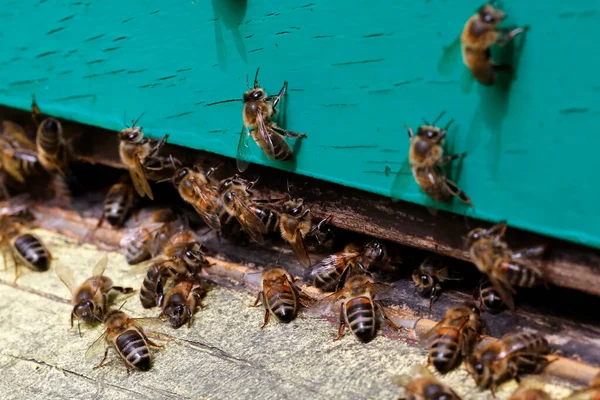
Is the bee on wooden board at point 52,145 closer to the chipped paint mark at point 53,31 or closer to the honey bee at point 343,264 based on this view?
the chipped paint mark at point 53,31

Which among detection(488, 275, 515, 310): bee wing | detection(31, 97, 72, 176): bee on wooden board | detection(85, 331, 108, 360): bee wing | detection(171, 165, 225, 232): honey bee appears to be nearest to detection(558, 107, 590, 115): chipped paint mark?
detection(488, 275, 515, 310): bee wing

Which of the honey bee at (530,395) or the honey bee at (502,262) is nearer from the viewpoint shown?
the honey bee at (530,395)

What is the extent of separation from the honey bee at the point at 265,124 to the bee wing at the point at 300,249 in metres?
0.35

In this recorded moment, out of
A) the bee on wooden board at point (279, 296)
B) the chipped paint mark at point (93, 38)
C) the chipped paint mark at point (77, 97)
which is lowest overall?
the bee on wooden board at point (279, 296)

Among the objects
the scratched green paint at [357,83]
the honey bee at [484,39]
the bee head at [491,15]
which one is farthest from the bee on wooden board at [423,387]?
the bee head at [491,15]

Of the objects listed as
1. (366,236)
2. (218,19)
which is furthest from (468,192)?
(218,19)

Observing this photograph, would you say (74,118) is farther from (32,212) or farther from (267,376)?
(267,376)

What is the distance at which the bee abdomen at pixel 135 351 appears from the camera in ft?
8.21

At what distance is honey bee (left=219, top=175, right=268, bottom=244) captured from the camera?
2.89 meters

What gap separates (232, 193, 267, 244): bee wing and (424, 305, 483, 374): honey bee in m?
0.88

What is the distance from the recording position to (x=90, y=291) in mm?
3008

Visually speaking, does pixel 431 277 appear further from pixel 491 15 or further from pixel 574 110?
pixel 491 15

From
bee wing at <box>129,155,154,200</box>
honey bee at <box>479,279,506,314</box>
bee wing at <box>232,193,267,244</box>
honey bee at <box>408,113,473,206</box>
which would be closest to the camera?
honey bee at <box>408,113,473,206</box>

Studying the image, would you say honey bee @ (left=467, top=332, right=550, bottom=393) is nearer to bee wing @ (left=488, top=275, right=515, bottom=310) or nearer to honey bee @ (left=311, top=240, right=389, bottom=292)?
bee wing @ (left=488, top=275, right=515, bottom=310)
